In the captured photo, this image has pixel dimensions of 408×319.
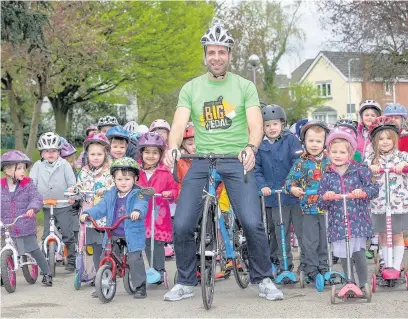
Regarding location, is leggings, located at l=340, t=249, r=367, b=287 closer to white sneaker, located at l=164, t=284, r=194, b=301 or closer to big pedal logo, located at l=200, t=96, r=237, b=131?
white sneaker, located at l=164, t=284, r=194, b=301

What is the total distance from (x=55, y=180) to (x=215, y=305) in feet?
12.9

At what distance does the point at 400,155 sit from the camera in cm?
900

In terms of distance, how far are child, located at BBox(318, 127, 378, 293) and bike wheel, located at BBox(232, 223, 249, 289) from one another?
1051 mm

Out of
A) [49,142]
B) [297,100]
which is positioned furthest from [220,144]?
[297,100]

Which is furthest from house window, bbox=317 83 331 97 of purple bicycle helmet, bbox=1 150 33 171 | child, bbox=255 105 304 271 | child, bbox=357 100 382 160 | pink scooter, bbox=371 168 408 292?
pink scooter, bbox=371 168 408 292

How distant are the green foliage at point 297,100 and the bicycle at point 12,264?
181 feet

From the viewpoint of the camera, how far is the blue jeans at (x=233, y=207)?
7.98m

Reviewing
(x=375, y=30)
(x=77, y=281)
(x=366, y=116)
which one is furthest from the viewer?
(x=375, y=30)

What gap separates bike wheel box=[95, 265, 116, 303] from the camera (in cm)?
827

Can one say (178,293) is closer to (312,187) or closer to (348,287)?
(348,287)

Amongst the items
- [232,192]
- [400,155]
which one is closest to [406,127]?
[400,155]

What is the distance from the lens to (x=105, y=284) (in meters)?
8.41

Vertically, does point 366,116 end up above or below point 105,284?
above

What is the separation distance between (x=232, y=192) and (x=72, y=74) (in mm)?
24515
